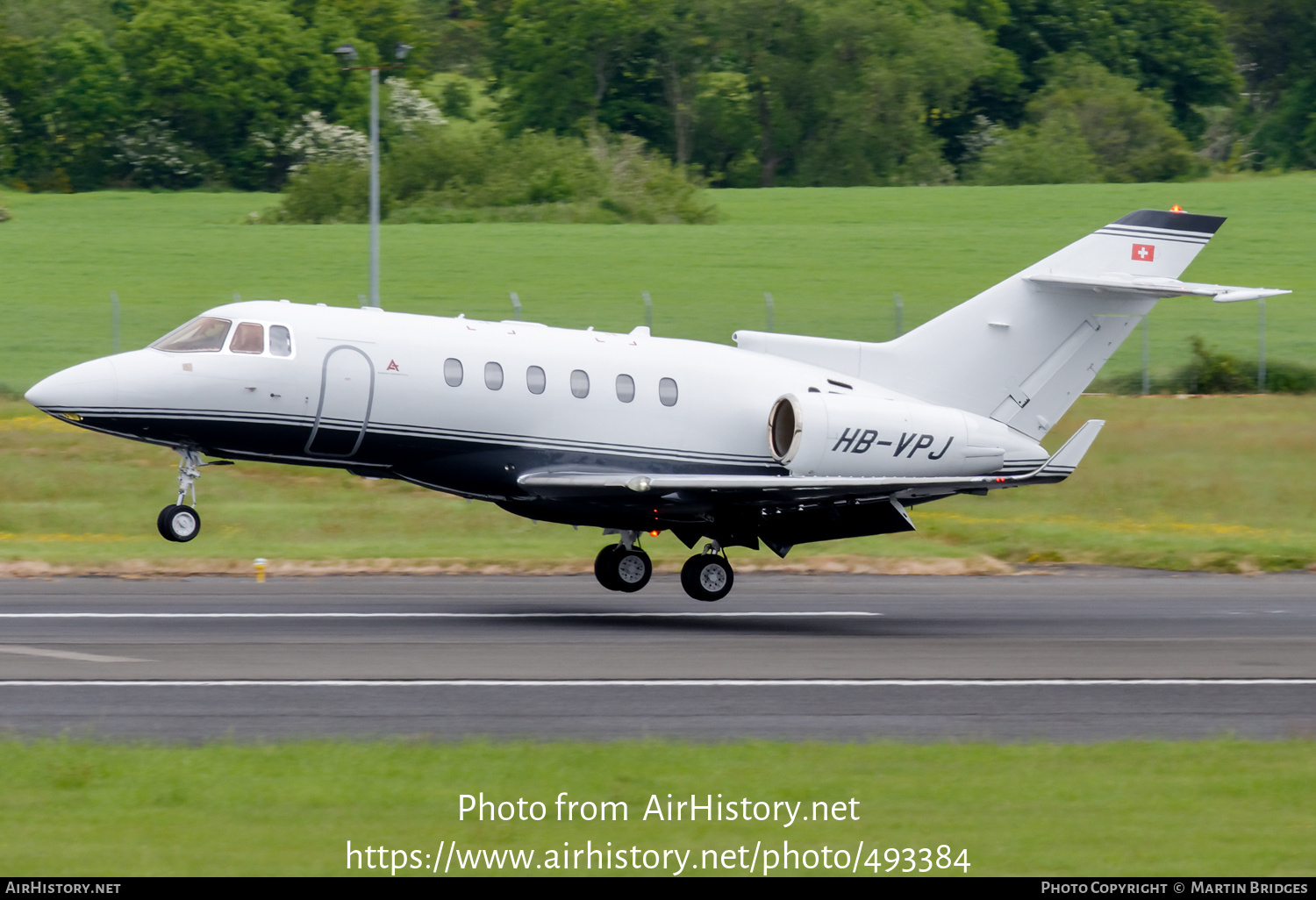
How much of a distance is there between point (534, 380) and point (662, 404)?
1774mm

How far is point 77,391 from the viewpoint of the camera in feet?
60.0

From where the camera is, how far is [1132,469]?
32250 millimetres

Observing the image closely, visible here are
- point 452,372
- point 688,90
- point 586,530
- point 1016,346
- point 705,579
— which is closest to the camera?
point 452,372

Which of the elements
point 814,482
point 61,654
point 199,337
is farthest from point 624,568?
point 61,654

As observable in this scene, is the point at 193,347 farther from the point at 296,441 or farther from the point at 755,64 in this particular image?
the point at 755,64

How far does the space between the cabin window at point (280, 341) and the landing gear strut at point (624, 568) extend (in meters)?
5.13

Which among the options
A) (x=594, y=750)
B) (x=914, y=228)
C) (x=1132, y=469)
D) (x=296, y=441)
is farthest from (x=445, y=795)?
(x=914, y=228)

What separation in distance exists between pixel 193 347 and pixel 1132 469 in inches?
771

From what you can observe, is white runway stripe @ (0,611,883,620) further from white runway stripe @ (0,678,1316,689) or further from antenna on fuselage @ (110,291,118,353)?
antenna on fuselage @ (110,291,118,353)

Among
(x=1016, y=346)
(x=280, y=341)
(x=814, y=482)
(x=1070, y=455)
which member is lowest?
(x=814, y=482)

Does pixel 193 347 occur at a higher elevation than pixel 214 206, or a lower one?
lower

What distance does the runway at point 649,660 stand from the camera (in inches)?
509

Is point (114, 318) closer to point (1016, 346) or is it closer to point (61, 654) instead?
point (1016, 346)

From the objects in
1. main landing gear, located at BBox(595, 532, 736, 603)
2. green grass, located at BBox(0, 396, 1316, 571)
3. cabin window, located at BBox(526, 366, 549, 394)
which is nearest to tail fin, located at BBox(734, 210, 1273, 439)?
main landing gear, located at BBox(595, 532, 736, 603)
